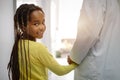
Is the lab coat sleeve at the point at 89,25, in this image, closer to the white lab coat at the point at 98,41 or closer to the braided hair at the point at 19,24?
the white lab coat at the point at 98,41

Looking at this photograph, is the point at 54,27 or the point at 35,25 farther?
the point at 54,27

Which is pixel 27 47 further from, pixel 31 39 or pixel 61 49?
pixel 61 49

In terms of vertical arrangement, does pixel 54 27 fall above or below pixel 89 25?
below

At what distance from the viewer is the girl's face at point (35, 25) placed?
3.67 feet

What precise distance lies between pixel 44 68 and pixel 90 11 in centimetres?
42

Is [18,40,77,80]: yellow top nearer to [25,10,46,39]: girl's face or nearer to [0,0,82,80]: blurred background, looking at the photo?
[25,10,46,39]: girl's face

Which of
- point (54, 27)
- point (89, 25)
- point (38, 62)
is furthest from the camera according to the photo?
point (54, 27)

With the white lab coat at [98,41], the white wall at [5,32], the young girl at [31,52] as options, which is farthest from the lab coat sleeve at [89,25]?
the white wall at [5,32]

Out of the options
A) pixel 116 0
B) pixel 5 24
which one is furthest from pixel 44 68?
pixel 5 24

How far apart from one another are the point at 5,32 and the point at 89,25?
871 millimetres

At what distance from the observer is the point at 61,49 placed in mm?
1619

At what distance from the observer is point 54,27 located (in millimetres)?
1598

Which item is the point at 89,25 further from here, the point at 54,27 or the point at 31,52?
the point at 54,27

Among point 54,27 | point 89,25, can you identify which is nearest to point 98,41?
point 89,25
